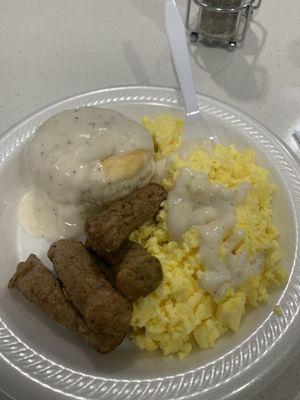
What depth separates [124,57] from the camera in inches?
54.1

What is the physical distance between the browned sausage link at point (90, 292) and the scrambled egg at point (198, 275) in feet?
0.20

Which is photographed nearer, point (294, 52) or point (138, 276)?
point (138, 276)

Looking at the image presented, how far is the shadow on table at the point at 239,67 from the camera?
4.20ft

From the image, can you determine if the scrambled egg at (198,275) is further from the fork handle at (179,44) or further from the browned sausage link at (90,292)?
the fork handle at (179,44)

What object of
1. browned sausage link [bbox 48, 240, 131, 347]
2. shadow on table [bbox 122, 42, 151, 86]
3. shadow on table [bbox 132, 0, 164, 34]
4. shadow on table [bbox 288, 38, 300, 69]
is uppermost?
shadow on table [bbox 132, 0, 164, 34]

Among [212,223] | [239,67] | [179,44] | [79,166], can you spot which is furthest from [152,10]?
[212,223]

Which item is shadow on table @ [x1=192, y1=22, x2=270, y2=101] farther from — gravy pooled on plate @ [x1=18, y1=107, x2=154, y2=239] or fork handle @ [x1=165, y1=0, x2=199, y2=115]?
gravy pooled on plate @ [x1=18, y1=107, x2=154, y2=239]

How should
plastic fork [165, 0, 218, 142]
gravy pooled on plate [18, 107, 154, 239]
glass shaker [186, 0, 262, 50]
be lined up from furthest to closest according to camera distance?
glass shaker [186, 0, 262, 50] → plastic fork [165, 0, 218, 142] → gravy pooled on plate [18, 107, 154, 239]

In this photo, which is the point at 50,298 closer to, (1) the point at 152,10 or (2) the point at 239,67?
(2) the point at 239,67

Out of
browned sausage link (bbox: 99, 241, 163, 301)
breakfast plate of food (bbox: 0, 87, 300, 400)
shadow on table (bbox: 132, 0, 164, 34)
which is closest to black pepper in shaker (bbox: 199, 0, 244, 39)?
shadow on table (bbox: 132, 0, 164, 34)

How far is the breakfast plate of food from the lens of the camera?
2.27 ft

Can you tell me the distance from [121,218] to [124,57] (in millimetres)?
759

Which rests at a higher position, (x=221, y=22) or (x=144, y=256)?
(x=221, y=22)

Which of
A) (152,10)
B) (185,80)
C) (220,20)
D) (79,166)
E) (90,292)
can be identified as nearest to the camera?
(90,292)
